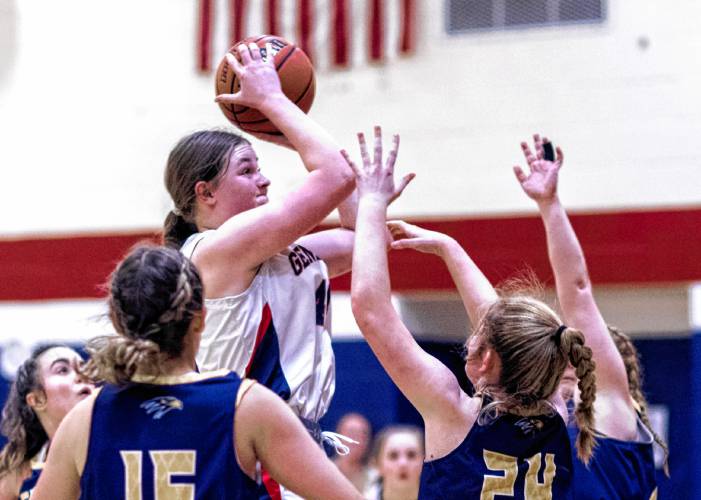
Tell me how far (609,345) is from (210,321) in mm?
1373

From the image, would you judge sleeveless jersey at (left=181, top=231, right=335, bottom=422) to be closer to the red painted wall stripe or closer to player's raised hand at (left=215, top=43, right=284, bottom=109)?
player's raised hand at (left=215, top=43, right=284, bottom=109)

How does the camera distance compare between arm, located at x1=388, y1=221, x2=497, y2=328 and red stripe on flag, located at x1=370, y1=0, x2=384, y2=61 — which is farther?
red stripe on flag, located at x1=370, y1=0, x2=384, y2=61

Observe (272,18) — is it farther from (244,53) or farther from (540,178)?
(244,53)

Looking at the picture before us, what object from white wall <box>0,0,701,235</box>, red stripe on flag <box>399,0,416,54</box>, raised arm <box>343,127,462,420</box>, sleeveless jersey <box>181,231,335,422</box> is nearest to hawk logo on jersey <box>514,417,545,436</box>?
raised arm <box>343,127,462,420</box>

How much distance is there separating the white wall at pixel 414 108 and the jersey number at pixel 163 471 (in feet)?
20.6

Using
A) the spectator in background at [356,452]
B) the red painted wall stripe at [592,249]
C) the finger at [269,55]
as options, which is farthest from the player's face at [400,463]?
the finger at [269,55]

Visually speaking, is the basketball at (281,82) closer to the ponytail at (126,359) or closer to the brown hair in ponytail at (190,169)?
the brown hair in ponytail at (190,169)

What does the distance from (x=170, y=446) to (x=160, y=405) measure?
9 cm

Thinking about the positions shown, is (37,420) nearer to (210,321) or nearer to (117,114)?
(210,321)

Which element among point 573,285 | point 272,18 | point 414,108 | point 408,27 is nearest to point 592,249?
point 414,108

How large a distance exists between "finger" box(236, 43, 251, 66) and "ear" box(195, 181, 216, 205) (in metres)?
0.36

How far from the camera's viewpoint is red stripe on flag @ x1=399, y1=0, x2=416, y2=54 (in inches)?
348

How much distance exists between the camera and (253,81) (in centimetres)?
341

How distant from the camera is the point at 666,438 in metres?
8.95
